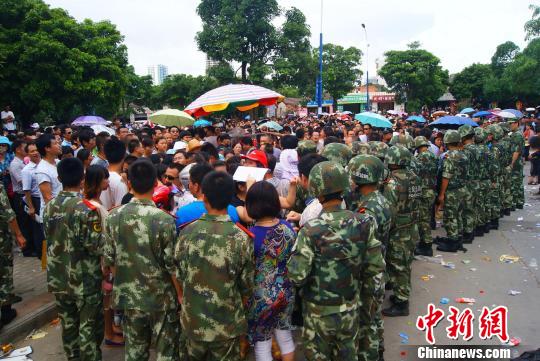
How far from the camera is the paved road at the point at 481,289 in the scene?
4430 mm

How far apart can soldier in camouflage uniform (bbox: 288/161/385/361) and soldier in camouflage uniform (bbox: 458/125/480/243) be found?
198 inches

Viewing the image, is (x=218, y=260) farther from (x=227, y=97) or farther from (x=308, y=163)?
(x=227, y=97)

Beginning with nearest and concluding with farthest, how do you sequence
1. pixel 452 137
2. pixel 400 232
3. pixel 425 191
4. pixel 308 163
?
1. pixel 308 163
2. pixel 400 232
3. pixel 452 137
4. pixel 425 191

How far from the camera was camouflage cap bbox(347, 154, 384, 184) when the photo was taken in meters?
3.73

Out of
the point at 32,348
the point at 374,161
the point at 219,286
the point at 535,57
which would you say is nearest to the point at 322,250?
the point at 219,286

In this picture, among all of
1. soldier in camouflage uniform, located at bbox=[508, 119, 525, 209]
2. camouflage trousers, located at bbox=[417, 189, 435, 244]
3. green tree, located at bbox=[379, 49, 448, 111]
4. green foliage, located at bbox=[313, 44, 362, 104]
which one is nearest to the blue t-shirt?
camouflage trousers, located at bbox=[417, 189, 435, 244]

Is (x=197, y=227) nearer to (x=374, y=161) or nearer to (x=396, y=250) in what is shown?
(x=374, y=161)

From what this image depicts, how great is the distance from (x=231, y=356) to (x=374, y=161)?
203cm

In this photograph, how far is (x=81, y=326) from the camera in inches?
141

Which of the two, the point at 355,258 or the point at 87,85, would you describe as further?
the point at 87,85

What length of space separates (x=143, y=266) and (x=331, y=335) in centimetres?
147

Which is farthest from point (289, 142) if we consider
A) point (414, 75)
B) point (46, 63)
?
point (414, 75)

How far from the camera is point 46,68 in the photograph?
16.3 m

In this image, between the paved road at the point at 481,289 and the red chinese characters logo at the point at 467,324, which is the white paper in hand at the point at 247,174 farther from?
the red chinese characters logo at the point at 467,324
